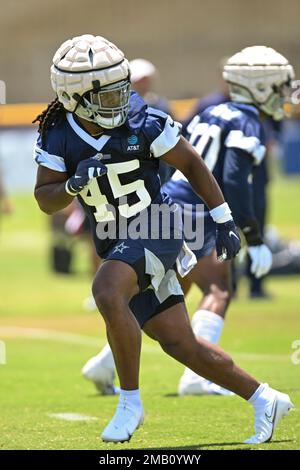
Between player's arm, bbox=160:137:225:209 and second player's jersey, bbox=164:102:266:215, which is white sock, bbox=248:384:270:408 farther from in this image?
second player's jersey, bbox=164:102:266:215

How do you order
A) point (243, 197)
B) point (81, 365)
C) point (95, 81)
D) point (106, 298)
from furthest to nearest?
point (81, 365), point (243, 197), point (95, 81), point (106, 298)

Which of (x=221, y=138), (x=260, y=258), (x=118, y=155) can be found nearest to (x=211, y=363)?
(x=118, y=155)

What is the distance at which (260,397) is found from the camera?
17.8ft

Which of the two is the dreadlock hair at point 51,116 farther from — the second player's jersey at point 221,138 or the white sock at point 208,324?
the white sock at point 208,324

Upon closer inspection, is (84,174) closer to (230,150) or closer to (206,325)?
(230,150)

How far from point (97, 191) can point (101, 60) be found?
0.62m

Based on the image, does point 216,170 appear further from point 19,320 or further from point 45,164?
point 19,320

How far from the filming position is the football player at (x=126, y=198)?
16.8 ft

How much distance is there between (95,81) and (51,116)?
37 cm

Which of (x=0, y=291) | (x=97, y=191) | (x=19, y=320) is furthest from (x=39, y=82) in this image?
(x=97, y=191)

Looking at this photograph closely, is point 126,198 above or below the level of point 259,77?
below

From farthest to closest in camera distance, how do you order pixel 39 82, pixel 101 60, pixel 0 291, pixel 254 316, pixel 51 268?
pixel 39 82 → pixel 51 268 → pixel 0 291 → pixel 254 316 → pixel 101 60

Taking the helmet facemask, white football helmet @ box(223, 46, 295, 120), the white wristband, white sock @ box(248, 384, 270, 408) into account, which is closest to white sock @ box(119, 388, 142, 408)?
white sock @ box(248, 384, 270, 408)

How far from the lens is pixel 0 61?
28.7 m
